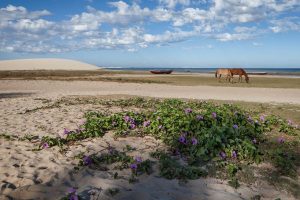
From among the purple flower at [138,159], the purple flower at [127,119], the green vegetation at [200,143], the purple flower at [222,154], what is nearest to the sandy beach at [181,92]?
the green vegetation at [200,143]

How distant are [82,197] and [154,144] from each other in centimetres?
286

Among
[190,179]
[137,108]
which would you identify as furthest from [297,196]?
[137,108]

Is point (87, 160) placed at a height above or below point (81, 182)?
above

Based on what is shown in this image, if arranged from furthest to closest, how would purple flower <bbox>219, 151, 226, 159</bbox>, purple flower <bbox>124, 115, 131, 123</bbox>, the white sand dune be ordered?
1. the white sand dune
2. purple flower <bbox>124, 115, 131, 123</bbox>
3. purple flower <bbox>219, 151, 226, 159</bbox>

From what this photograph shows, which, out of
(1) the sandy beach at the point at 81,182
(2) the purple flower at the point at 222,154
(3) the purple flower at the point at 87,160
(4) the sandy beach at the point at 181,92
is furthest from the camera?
(4) the sandy beach at the point at 181,92

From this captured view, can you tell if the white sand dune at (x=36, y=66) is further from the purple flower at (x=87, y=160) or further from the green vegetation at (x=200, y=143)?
the purple flower at (x=87, y=160)

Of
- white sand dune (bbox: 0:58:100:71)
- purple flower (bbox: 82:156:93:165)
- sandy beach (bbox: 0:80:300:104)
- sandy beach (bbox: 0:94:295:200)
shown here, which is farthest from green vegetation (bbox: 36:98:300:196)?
white sand dune (bbox: 0:58:100:71)

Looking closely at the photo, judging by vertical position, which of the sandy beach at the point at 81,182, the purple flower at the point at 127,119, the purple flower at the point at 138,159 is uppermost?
the purple flower at the point at 127,119

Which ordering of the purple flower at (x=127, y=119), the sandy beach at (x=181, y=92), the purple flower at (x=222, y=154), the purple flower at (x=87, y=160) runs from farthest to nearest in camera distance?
the sandy beach at (x=181, y=92) < the purple flower at (x=127, y=119) < the purple flower at (x=222, y=154) < the purple flower at (x=87, y=160)

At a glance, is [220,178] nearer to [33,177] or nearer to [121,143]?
[121,143]

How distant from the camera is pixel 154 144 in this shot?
293 inches

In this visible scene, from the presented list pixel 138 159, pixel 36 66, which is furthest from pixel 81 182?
pixel 36 66

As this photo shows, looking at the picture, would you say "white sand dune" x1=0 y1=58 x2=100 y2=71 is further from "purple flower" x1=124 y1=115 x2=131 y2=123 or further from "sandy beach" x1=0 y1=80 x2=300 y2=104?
"purple flower" x1=124 y1=115 x2=131 y2=123

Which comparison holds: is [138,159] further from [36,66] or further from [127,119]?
[36,66]
